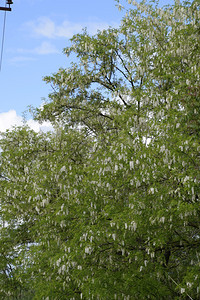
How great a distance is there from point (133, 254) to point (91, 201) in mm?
1952

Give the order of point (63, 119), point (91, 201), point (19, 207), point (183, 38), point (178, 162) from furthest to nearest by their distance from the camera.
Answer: point (63, 119) < point (19, 207) < point (183, 38) < point (91, 201) < point (178, 162)

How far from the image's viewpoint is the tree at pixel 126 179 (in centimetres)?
988

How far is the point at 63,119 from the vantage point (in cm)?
1731

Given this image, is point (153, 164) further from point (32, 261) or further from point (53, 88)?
point (53, 88)

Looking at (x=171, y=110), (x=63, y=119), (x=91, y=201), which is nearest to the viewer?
(x=171, y=110)

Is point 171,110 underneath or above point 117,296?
above

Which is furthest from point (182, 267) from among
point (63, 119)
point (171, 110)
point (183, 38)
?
point (63, 119)

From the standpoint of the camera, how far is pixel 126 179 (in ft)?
36.0

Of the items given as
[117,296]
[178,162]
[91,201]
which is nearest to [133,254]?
[117,296]

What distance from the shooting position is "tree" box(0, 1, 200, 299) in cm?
988

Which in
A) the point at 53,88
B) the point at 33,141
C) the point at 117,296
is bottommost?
the point at 117,296

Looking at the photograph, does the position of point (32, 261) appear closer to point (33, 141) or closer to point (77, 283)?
point (77, 283)

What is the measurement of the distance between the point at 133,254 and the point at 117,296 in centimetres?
123

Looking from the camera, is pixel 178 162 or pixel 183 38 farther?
pixel 183 38
